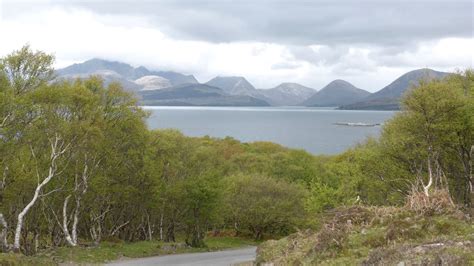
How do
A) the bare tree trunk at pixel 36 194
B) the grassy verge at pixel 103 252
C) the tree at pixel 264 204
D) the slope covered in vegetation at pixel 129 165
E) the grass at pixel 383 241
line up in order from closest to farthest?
the grass at pixel 383 241 → the grassy verge at pixel 103 252 → the bare tree trunk at pixel 36 194 → the slope covered in vegetation at pixel 129 165 → the tree at pixel 264 204

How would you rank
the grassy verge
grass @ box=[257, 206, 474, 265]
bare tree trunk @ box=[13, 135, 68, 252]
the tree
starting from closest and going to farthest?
1. grass @ box=[257, 206, 474, 265]
2. the grassy verge
3. bare tree trunk @ box=[13, 135, 68, 252]
4. the tree

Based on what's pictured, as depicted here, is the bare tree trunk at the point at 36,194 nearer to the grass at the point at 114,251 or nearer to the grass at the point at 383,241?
the grass at the point at 114,251

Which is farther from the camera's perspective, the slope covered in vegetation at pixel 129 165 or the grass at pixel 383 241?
the slope covered in vegetation at pixel 129 165

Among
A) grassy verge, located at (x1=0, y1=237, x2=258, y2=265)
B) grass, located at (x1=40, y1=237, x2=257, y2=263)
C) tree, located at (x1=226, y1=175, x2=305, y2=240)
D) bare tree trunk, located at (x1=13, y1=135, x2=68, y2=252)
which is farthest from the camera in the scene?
tree, located at (x1=226, y1=175, x2=305, y2=240)

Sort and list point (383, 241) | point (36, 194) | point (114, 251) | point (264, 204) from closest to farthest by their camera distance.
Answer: point (383, 241) → point (36, 194) → point (114, 251) → point (264, 204)

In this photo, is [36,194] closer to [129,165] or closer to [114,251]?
[114,251]

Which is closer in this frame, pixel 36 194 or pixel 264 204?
pixel 36 194

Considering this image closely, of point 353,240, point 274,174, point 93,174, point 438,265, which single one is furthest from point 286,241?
point 274,174

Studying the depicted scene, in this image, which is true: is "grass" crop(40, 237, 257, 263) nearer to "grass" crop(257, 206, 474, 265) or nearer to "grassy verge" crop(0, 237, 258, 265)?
"grassy verge" crop(0, 237, 258, 265)

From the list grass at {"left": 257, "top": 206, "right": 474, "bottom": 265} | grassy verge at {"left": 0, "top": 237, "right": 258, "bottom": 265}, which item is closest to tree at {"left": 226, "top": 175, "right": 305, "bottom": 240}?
grassy verge at {"left": 0, "top": 237, "right": 258, "bottom": 265}

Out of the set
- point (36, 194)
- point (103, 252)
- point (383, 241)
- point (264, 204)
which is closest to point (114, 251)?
point (103, 252)

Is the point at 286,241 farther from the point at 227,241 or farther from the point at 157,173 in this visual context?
the point at 227,241

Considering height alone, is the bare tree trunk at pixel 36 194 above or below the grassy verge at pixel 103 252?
above

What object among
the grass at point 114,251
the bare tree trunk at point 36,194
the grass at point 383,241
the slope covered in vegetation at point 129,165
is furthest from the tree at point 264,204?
the grass at point 383,241
